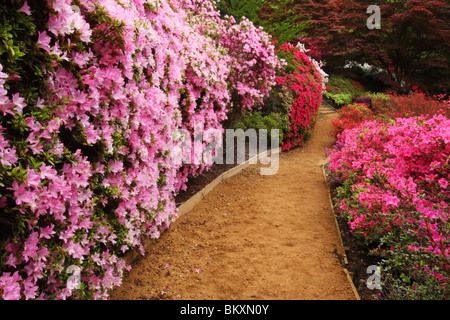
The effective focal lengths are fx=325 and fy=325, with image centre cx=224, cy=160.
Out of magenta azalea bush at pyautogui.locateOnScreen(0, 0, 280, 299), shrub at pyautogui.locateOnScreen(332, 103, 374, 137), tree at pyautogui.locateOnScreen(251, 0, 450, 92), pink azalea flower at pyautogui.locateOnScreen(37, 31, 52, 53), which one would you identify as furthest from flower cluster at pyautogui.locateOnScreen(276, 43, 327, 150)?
pink azalea flower at pyautogui.locateOnScreen(37, 31, 52, 53)

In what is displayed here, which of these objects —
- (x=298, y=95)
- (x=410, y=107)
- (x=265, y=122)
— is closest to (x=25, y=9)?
(x=265, y=122)

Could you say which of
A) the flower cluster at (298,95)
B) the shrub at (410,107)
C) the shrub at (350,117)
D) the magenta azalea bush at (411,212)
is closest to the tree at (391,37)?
the shrub at (410,107)

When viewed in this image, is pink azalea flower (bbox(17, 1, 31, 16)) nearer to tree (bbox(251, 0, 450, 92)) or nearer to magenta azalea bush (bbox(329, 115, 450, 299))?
magenta azalea bush (bbox(329, 115, 450, 299))

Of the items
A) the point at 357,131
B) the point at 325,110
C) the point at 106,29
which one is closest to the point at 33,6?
the point at 106,29

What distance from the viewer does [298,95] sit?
10.3 metres

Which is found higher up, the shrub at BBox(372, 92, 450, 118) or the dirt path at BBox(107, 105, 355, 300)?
the shrub at BBox(372, 92, 450, 118)

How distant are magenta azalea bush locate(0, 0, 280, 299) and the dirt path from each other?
40cm

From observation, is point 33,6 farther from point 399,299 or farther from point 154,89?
point 399,299

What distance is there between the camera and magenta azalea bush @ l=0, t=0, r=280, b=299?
6.53 ft

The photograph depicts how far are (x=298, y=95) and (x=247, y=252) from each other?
7295 millimetres

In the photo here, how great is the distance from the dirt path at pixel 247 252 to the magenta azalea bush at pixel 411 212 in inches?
20.9

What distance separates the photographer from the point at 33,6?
210cm

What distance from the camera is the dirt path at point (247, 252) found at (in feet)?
11.0

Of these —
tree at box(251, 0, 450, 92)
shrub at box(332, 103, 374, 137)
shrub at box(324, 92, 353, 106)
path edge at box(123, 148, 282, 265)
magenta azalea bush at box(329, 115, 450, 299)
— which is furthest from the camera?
tree at box(251, 0, 450, 92)
